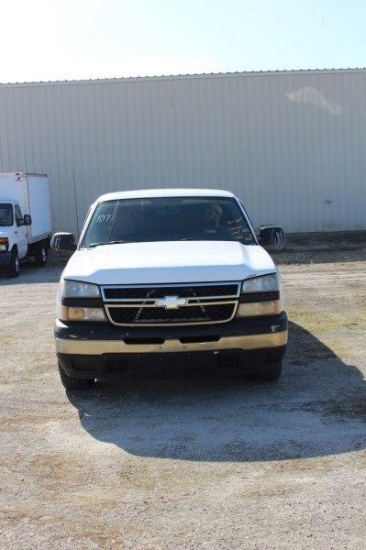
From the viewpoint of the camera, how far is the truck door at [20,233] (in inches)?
683

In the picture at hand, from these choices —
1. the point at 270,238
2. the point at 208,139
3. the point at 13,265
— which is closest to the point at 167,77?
the point at 208,139

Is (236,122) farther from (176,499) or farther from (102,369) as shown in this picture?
(176,499)

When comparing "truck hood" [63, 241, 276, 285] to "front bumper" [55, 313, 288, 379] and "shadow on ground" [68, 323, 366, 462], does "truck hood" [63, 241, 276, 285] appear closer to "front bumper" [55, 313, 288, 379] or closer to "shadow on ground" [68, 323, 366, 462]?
"front bumper" [55, 313, 288, 379]

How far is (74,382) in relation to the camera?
6586 mm

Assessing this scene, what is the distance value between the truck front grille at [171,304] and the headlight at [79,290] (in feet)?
0.27

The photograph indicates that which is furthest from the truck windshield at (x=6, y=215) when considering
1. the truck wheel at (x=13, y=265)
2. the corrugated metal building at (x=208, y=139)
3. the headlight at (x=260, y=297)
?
the headlight at (x=260, y=297)

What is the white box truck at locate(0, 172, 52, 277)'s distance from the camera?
1677 centimetres

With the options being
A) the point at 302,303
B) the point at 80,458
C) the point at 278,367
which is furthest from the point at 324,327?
the point at 80,458

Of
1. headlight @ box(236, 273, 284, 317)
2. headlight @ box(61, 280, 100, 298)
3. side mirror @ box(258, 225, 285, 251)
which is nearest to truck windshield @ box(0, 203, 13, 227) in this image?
side mirror @ box(258, 225, 285, 251)

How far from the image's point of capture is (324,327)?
944 cm

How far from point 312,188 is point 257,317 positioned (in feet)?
66.2

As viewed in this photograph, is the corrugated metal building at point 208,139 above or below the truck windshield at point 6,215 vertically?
above

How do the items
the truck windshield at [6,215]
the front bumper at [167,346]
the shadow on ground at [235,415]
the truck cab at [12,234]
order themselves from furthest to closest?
the truck windshield at [6,215], the truck cab at [12,234], the front bumper at [167,346], the shadow on ground at [235,415]

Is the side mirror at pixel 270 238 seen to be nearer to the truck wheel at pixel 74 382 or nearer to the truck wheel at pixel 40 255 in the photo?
the truck wheel at pixel 74 382
